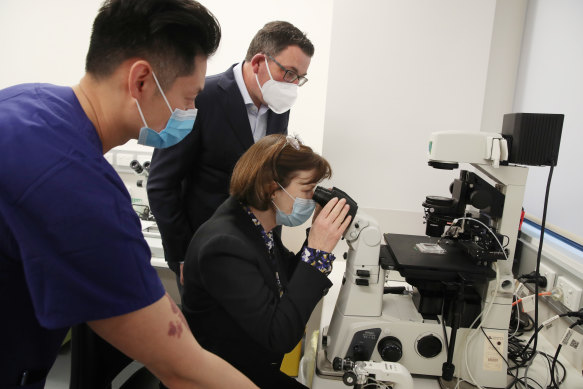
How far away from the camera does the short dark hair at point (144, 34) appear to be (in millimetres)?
613

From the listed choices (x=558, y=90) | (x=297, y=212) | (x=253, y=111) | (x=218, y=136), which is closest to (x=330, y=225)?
(x=297, y=212)

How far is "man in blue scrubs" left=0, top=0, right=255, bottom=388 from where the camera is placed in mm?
489

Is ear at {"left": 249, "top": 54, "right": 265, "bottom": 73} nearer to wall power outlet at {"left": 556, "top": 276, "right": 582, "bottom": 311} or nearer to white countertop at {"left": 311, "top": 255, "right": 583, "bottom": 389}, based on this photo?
white countertop at {"left": 311, "top": 255, "right": 583, "bottom": 389}

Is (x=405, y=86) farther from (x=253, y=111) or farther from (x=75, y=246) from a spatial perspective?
(x=75, y=246)

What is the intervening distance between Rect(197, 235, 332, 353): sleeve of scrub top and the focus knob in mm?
258

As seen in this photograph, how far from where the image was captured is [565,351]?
4.03ft

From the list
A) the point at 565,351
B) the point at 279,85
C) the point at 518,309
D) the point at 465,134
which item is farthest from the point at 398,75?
the point at 565,351

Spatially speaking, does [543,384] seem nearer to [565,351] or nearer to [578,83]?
[565,351]

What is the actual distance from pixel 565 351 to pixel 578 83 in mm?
1073

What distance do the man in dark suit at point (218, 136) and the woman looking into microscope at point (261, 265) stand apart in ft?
1.23

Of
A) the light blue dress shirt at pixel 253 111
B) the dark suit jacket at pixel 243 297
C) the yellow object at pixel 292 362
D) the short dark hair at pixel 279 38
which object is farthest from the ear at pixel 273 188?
the yellow object at pixel 292 362

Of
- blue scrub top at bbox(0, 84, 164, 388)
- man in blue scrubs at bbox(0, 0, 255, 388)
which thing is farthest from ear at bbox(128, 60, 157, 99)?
blue scrub top at bbox(0, 84, 164, 388)

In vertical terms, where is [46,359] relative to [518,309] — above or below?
above

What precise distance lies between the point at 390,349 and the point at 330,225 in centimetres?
39
